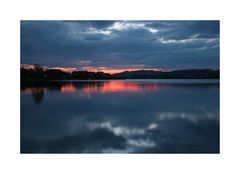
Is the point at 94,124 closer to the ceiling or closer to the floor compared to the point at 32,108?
closer to the floor

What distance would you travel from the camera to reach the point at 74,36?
439 centimetres

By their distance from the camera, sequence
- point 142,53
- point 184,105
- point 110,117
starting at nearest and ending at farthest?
1. point 110,117
2. point 142,53
3. point 184,105

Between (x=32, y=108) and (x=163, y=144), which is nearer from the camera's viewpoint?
(x=163, y=144)

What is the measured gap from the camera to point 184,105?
512cm

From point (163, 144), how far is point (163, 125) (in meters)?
0.76

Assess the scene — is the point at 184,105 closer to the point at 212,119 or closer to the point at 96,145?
the point at 212,119
